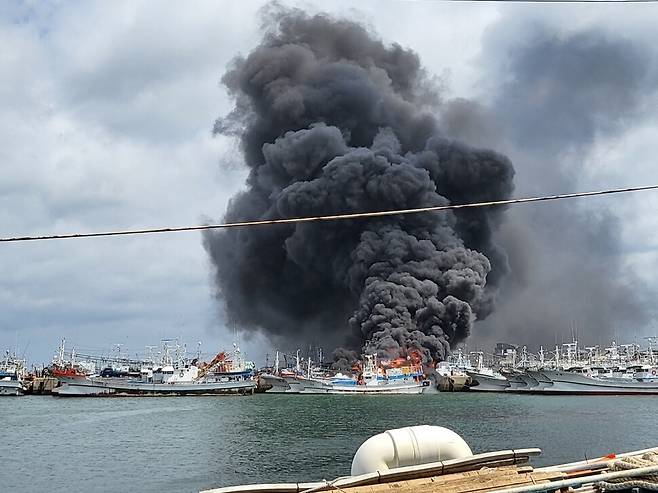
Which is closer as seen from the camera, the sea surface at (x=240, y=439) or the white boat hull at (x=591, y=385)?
the sea surface at (x=240, y=439)

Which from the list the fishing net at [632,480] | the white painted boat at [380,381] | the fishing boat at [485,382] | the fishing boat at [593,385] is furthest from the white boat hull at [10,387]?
the fishing net at [632,480]

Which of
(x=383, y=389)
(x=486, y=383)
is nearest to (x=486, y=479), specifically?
(x=383, y=389)

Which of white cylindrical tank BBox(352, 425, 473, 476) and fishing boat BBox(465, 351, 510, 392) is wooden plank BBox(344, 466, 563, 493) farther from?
fishing boat BBox(465, 351, 510, 392)

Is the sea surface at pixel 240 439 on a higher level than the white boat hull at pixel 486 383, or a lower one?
lower

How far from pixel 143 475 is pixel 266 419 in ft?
91.0

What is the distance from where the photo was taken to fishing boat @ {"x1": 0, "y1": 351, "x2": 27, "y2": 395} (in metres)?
108

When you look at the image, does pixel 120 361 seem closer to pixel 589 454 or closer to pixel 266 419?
pixel 266 419

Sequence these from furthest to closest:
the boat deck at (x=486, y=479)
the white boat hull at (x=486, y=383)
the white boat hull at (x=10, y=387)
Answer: the white boat hull at (x=486, y=383), the white boat hull at (x=10, y=387), the boat deck at (x=486, y=479)

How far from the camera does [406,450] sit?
9.50 meters

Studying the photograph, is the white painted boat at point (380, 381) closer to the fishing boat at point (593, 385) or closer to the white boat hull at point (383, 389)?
the white boat hull at point (383, 389)

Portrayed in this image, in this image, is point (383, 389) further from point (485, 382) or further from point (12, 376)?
point (12, 376)

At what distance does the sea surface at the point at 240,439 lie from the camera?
2800cm

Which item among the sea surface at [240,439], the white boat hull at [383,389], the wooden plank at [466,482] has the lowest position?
the sea surface at [240,439]

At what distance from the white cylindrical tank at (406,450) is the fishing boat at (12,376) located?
111215mm
